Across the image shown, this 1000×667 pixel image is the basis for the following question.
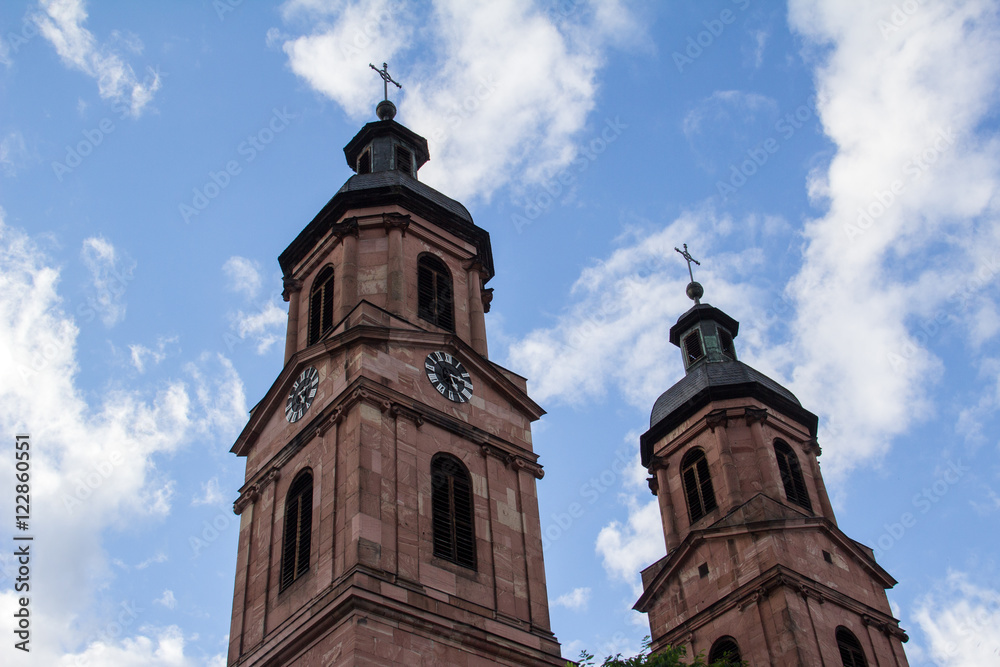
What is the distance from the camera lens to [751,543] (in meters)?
38.6

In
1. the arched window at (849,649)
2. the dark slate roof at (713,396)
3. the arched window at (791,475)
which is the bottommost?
the arched window at (849,649)

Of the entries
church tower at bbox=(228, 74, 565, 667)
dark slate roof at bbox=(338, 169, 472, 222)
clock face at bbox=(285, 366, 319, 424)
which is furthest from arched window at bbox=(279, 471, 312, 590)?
dark slate roof at bbox=(338, 169, 472, 222)

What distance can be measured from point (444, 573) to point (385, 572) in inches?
72.1

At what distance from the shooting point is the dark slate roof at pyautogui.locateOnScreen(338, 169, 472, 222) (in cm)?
3803

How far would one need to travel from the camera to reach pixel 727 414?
A: 141 feet

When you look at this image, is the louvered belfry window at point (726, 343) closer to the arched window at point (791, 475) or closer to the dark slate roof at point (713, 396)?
the dark slate roof at point (713, 396)

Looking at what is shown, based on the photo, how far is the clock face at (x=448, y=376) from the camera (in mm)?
32594

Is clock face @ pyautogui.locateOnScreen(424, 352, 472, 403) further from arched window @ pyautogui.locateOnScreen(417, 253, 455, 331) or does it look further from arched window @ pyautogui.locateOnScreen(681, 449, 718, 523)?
arched window @ pyautogui.locateOnScreen(681, 449, 718, 523)

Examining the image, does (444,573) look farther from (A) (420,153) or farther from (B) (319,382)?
(A) (420,153)

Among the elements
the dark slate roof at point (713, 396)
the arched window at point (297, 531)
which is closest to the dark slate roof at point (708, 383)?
the dark slate roof at point (713, 396)

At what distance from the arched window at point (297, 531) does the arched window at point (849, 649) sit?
15.5 m

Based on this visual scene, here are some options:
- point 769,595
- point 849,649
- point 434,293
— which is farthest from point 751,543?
point 434,293

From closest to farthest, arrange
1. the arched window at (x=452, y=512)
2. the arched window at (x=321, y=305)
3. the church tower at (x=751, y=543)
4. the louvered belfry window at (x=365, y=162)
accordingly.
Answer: the arched window at (x=452, y=512) → the arched window at (x=321, y=305) → the church tower at (x=751, y=543) → the louvered belfry window at (x=365, y=162)

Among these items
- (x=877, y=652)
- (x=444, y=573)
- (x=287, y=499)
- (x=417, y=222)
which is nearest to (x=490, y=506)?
(x=444, y=573)
